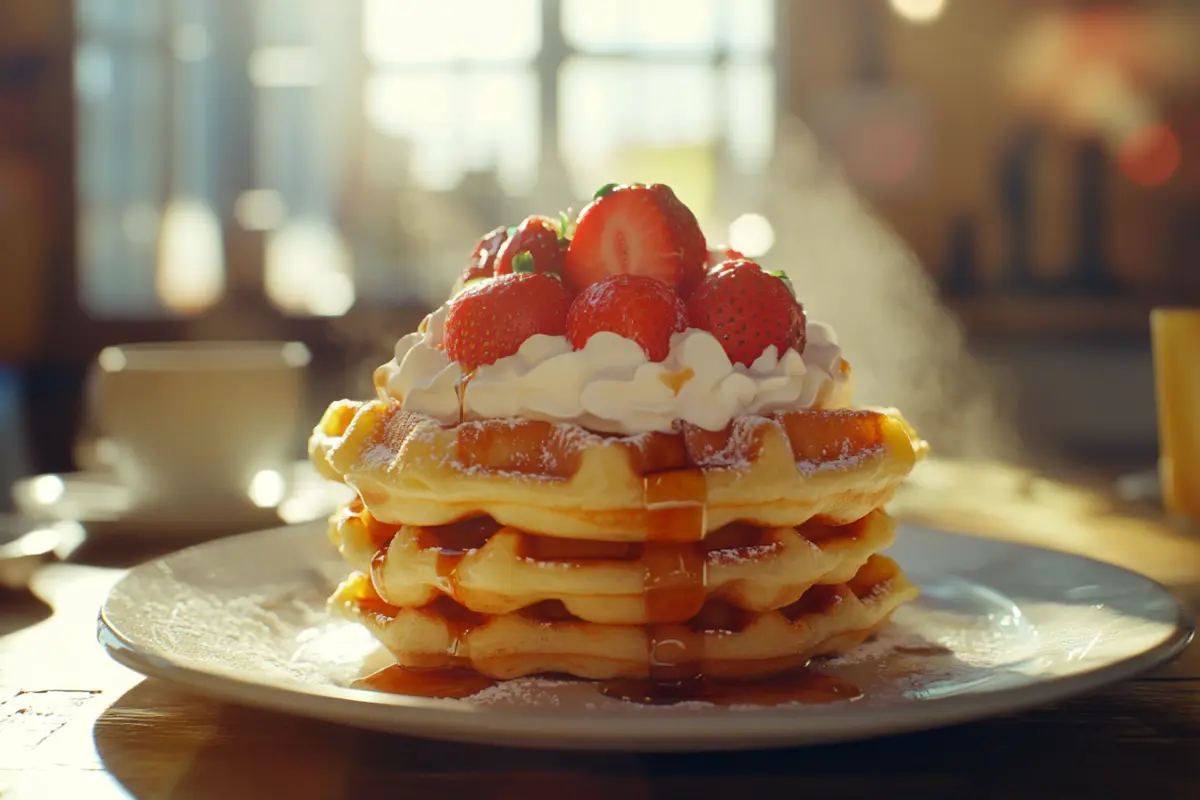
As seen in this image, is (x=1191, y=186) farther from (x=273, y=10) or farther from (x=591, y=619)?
(x=591, y=619)

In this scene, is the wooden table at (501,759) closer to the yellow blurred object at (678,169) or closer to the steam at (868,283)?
the steam at (868,283)

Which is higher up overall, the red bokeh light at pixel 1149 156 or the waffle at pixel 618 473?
the red bokeh light at pixel 1149 156

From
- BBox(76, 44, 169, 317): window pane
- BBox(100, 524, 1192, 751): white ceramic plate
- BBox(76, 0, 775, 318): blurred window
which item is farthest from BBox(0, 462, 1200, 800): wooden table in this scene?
BBox(76, 44, 169, 317): window pane

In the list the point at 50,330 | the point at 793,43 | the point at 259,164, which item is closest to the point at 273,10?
the point at 259,164

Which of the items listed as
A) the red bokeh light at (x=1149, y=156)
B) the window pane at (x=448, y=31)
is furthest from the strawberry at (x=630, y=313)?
the red bokeh light at (x=1149, y=156)

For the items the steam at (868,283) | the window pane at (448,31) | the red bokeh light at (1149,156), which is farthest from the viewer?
the window pane at (448,31)

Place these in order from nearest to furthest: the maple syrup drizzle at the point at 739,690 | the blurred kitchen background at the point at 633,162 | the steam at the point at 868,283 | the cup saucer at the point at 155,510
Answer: the maple syrup drizzle at the point at 739,690 → the cup saucer at the point at 155,510 → the steam at the point at 868,283 → the blurred kitchen background at the point at 633,162
